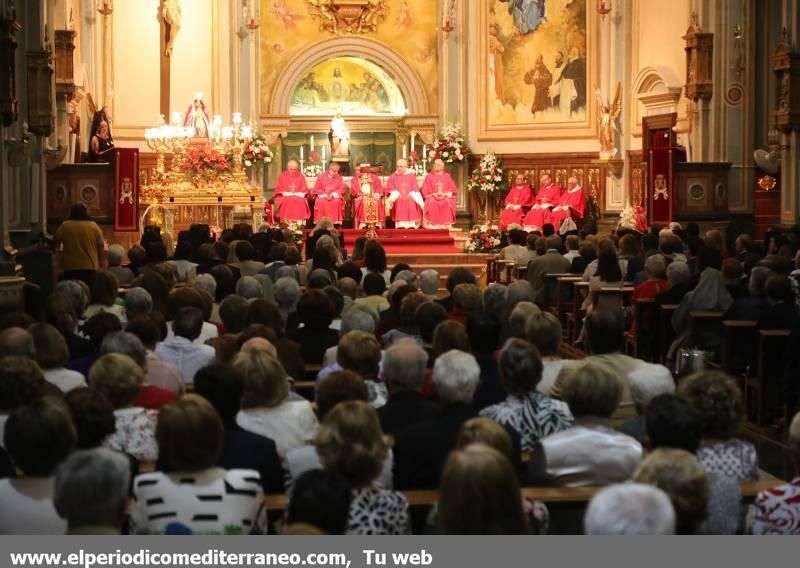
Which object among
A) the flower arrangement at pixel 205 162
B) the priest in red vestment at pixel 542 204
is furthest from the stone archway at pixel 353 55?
the flower arrangement at pixel 205 162

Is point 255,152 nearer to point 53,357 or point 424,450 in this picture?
point 53,357

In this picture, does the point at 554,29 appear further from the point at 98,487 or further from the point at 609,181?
the point at 98,487

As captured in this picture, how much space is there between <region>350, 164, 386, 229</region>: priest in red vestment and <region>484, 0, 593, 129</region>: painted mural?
276cm

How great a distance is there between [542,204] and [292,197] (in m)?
4.18

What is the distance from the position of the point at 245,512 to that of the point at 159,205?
17549 mm

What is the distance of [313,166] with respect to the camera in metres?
25.3

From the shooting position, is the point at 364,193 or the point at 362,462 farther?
the point at 364,193

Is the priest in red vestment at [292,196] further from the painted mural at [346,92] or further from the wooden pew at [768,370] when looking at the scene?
the wooden pew at [768,370]

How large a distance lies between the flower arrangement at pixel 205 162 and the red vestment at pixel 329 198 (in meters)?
2.22

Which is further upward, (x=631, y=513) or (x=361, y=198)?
(x=361, y=198)

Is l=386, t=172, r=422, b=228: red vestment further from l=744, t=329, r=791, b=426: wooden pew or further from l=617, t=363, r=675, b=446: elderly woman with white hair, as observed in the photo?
l=617, t=363, r=675, b=446: elderly woman with white hair

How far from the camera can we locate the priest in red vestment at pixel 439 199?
77.2 ft

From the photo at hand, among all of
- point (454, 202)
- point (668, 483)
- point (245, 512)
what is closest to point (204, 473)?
point (245, 512)

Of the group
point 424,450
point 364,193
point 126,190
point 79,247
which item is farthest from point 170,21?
point 424,450
